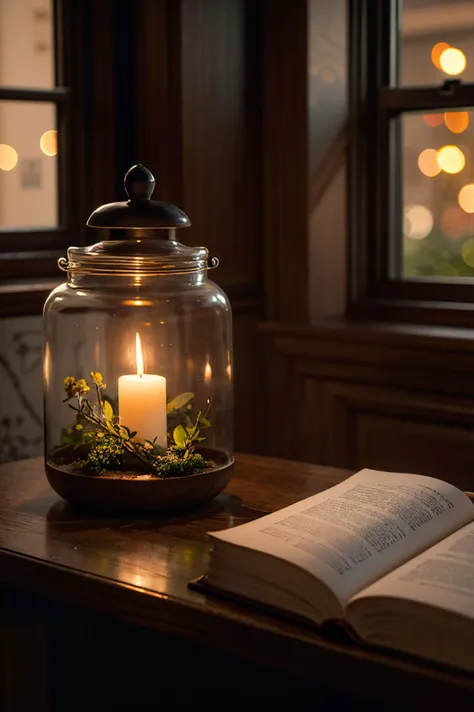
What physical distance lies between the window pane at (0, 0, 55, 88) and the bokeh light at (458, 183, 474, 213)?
920mm

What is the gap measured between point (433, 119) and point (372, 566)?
144 centimetres

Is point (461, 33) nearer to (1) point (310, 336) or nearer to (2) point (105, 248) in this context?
(1) point (310, 336)

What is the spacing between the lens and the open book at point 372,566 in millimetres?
902

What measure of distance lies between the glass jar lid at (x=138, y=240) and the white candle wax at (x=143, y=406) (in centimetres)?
15

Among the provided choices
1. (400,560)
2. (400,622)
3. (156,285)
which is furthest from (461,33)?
(400,622)

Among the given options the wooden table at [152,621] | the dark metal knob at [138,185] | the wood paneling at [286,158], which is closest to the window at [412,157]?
the wood paneling at [286,158]

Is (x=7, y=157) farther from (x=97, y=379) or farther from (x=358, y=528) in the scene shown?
(x=358, y=528)

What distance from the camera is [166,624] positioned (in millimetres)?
1054

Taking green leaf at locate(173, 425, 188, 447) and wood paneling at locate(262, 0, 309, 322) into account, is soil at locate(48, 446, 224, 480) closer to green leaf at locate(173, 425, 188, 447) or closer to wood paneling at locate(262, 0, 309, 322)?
green leaf at locate(173, 425, 188, 447)

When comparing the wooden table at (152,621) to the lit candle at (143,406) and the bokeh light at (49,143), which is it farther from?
the bokeh light at (49,143)

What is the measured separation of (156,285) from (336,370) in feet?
2.70

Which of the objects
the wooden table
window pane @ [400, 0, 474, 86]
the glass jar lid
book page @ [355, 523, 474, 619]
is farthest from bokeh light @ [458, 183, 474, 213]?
book page @ [355, 523, 474, 619]

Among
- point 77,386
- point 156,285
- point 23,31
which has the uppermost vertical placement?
point 23,31

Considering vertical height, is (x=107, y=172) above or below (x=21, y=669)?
above
